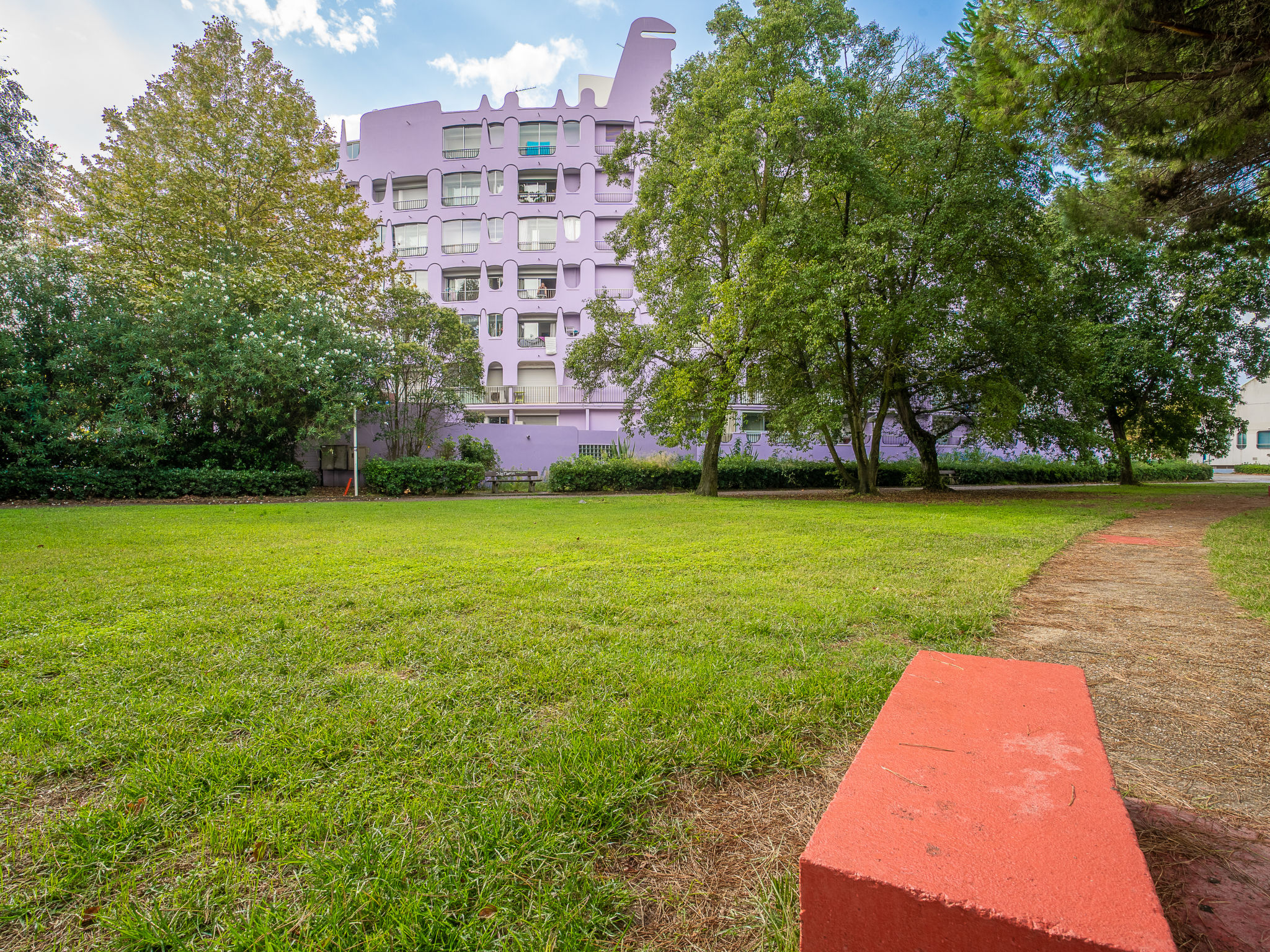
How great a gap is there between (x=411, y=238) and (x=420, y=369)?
1715cm

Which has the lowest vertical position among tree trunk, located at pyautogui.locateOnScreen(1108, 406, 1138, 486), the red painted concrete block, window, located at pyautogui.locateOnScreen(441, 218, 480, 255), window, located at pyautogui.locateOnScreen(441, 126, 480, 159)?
the red painted concrete block

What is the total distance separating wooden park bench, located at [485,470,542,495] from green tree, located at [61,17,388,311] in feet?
Result: 25.9

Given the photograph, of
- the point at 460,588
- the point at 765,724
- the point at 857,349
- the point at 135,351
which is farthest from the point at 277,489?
the point at 765,724

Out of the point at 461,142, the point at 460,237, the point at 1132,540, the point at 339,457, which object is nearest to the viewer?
the point at 1132,540

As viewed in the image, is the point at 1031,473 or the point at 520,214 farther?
the point at 520,214

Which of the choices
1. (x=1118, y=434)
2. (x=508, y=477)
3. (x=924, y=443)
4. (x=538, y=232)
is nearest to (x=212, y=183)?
(x=508, y=477)

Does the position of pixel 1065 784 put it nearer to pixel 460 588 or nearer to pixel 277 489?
pixel 460 588

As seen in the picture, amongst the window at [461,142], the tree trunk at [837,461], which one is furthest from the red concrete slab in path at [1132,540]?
the window at [461,142]

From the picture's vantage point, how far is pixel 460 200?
33469 millimetres

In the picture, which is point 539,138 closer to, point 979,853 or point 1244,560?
point 1244,560

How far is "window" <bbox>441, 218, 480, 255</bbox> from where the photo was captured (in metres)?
33.4

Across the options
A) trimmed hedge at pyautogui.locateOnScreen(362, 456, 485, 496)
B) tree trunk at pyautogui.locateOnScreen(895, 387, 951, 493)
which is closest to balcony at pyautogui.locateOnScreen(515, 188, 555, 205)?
trimmed hedge at pyautogui.locateOnScreen(362, 456, 485, 496)

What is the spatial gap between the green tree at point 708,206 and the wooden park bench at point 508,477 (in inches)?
162

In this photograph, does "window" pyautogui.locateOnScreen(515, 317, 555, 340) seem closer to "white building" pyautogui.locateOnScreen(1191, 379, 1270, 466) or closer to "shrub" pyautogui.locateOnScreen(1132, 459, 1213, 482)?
"shrub" pyautogui.locateOnScreen(1132, 459, 1213, 482)
